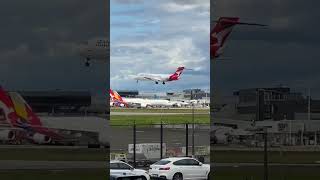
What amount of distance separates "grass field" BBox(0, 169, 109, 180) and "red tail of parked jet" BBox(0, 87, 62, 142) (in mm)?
752

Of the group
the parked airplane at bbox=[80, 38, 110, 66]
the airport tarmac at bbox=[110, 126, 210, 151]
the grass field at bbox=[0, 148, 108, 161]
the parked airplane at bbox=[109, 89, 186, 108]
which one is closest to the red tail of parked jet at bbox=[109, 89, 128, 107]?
the parked airplane at bbox=[109, 89, 186, 108]

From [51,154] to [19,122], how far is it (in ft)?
2.89

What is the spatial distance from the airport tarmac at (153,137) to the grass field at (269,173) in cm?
538

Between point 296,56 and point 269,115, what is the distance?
133cm

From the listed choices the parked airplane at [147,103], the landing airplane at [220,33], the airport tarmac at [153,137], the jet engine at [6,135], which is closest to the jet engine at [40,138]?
the jet engine at [6,135]

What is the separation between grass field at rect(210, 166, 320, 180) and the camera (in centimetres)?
1061

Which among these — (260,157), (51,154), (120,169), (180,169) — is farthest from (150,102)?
(51,154)

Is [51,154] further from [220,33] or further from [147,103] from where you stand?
[147,103]

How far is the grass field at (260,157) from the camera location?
1075 cm

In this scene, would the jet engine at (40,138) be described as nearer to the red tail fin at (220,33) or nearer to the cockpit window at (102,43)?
the cockpit window at (102,43)

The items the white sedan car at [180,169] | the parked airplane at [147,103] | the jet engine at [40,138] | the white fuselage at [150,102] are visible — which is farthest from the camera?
the white fuselage at [150,102]

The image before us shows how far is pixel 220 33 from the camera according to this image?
1020 centimetres

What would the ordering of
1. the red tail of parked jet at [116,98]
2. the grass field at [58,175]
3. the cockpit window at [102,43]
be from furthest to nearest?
the red tail of parked jet at [116,98]
the grass field at [58,175]
the cockpit window at [102,43]

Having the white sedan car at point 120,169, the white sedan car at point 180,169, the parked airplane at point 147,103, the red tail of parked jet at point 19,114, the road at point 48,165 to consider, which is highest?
the red tail of parked jet at point 19,114
